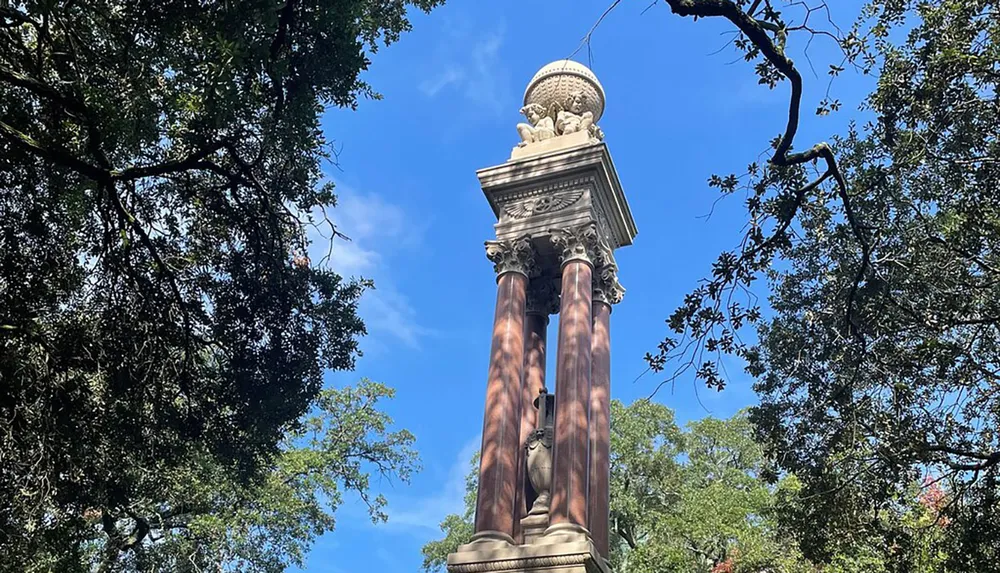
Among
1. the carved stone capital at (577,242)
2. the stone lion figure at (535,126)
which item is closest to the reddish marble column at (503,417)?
the carved stone capital at (577,242)

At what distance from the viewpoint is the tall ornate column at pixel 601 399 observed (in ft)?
33.3

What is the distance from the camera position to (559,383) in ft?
35.3

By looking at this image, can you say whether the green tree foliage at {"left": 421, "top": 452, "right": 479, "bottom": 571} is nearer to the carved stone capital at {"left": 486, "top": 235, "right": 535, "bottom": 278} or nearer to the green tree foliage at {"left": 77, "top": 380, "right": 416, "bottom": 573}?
the green tree foliage at {"left": 77, "top": 380, "right": 416, "bottom": 573}

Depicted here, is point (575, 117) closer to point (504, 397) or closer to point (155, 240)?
point (504, 397)

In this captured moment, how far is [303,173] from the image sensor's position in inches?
365

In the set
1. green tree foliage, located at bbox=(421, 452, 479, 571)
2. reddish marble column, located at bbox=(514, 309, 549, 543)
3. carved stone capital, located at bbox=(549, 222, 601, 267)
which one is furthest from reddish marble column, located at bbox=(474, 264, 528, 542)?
green tree foliage, located at bbox=(421, 452, 479, 571)

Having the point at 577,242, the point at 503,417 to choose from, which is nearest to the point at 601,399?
the point at 503,417

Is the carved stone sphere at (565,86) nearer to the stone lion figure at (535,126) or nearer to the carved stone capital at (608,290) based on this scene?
the stone lion figure at (535,126)

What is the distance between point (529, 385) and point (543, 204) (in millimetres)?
2580

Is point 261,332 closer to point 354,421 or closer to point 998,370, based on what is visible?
point 998,370

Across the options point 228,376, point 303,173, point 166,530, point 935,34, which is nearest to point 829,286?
point 935,34

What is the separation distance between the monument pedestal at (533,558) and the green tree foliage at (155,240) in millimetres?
2789

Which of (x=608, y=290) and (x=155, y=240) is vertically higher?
(x=608, y=290)

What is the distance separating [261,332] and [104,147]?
3421 mm
